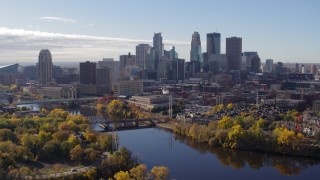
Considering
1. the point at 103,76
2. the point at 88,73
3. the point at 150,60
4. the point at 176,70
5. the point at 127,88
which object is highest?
the point at 150,60

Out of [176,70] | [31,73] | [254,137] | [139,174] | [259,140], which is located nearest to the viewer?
[139,174]

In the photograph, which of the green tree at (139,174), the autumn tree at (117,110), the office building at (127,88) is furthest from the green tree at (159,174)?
the office building at (127,88)

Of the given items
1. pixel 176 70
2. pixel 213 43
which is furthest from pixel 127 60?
pixel 176 70

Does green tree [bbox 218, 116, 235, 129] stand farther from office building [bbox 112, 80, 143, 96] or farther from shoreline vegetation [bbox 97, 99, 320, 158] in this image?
office building [bbox 112, 80, 143, 96]

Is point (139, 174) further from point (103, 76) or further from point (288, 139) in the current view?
point (103, 76)

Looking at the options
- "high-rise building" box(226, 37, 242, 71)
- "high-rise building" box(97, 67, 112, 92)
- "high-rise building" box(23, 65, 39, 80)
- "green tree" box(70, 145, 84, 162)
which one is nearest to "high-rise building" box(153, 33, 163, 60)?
"high-rise building" box(226, 37, 242, 71)

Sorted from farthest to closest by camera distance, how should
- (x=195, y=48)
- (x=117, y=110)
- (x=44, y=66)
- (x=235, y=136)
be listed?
(x=195, y=48) → (x=44, y=66) → (x=117, y=110) → (x=235, y=136)
